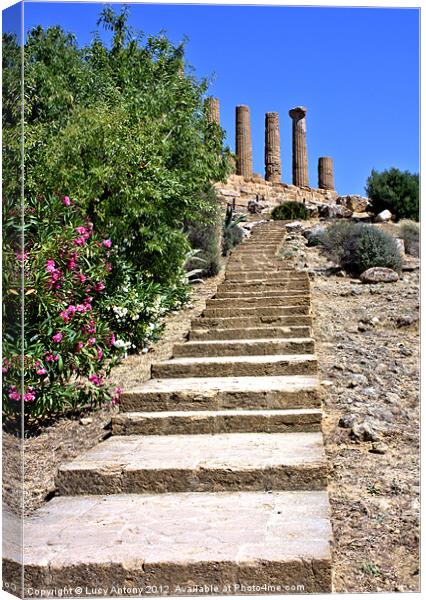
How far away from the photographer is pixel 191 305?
12.6 m

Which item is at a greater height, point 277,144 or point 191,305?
point 277,144

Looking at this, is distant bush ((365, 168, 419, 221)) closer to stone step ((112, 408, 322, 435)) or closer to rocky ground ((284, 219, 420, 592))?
rocky ground ((284, 219, 420, 592))

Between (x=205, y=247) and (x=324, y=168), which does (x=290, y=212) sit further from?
(x=324, y=168)

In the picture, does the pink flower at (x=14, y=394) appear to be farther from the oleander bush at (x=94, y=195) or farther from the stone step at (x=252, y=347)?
the stone step at (x=252, y=347)

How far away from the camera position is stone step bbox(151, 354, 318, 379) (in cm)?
694

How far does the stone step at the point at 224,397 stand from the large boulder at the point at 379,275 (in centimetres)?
718

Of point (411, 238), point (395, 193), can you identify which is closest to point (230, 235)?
point (395, 193)

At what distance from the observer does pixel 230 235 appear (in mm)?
18547

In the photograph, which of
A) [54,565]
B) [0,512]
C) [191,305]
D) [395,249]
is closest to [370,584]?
[54,565]

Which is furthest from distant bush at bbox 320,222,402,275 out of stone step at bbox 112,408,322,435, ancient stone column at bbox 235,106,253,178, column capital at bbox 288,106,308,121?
ancient stone column at bbox 235,106,253,178

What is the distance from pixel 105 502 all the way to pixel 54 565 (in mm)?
1045

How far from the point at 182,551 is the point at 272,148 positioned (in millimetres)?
29325

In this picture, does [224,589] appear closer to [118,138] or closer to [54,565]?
[54,565]

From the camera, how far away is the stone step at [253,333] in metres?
8.83
